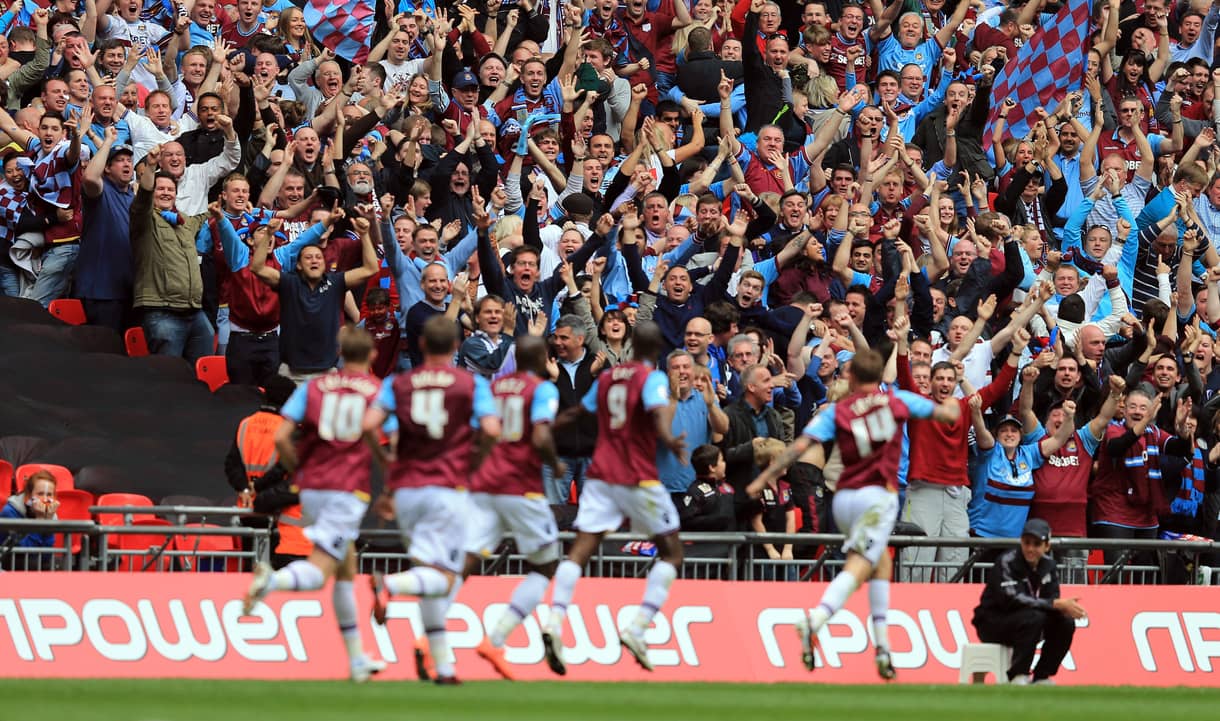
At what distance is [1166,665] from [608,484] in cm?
575

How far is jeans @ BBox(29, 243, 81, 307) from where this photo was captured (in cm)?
1862

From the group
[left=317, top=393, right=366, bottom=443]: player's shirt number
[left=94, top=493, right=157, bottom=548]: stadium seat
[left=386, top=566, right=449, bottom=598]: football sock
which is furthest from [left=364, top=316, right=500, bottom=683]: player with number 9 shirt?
[left=94, top=493, right=157, bottom=548]: stadium seat

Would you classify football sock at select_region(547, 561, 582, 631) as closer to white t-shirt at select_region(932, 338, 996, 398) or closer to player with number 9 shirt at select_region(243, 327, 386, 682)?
player with number 9 shirt at select_region(243, 327, 386, 682)

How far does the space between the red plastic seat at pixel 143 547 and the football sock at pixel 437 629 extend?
137 inches

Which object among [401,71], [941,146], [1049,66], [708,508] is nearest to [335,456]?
[708,508]

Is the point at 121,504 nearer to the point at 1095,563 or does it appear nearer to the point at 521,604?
the point at 521,604

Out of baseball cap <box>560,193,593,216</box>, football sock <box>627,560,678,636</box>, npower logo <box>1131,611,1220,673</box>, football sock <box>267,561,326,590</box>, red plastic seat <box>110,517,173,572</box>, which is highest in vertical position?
baseball cap <box>560,193,593,216</box>

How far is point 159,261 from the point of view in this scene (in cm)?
1802

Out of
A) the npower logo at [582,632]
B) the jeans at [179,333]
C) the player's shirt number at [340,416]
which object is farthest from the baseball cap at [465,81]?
the player's shirt number at [340,416]

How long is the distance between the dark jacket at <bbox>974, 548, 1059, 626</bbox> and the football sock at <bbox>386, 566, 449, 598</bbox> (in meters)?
4.84

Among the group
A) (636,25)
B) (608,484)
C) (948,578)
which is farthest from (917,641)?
(636,25)

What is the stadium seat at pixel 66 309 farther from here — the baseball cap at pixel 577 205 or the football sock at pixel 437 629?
the football sock at pixel 437 629

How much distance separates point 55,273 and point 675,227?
5.48m

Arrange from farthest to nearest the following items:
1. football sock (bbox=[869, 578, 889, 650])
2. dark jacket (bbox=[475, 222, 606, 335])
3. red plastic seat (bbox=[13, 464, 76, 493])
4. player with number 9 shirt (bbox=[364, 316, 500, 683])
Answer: dark jacket (bbox=[475, 222, 606, 335]) → red plastic seat (bbox=[13, 464, 76, 493]) → football sock (bbox=[869, 578, 889, 650]) → player with number 9 shirt (bbox=[364, 316, 500, 683])
